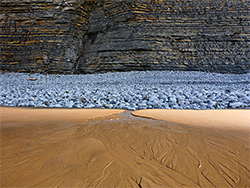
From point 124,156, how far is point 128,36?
771 centimetres

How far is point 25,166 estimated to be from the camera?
812 millimetres

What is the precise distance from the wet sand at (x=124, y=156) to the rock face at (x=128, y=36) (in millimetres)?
6503

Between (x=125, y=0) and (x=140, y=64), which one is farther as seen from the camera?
(x=125, y=0)

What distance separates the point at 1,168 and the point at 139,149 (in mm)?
763

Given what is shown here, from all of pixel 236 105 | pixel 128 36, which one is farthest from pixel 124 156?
pixel 128 36

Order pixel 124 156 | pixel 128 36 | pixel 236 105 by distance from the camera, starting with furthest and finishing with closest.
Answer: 1. pixel 128 36
2. pixel 236 105
3. pixel 124 156

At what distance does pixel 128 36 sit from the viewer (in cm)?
789

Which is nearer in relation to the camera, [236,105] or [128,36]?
[236,105]

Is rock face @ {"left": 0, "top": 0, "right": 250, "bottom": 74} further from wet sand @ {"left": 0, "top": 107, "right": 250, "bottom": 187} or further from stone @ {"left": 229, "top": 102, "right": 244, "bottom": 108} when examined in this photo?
wet sand @ {"left": 0, "top": 107, "right": 250, "bottom": 187}

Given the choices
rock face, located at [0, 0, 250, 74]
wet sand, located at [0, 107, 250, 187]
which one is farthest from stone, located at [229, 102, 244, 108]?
rock face, located at [0, 0, 250, 74]

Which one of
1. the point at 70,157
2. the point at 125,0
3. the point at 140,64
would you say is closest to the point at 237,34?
the point at 140,64

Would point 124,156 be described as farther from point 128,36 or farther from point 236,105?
point 128,36

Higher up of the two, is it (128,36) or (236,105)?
(128,36)

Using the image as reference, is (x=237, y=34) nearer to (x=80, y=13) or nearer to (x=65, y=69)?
(x=80, y=13)
